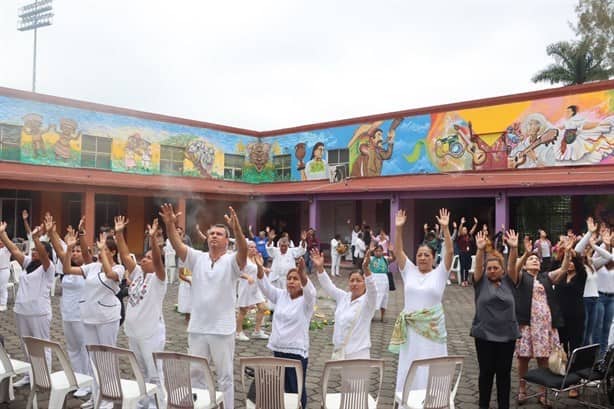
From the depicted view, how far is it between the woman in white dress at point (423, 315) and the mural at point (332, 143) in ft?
47.7

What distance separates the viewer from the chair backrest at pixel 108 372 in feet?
14.0

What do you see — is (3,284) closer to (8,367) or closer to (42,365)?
Result: (8,367)

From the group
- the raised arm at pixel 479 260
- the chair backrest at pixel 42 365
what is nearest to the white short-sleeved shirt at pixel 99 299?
the chair backrest at pixel 42 365

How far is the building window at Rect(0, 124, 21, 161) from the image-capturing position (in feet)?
63.6

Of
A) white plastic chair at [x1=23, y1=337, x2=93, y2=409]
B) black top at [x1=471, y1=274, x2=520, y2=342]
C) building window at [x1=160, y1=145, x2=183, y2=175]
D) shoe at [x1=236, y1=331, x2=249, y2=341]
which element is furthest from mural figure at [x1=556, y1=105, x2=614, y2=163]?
white plastic chair at [x1=23, y1=337, x2=93, y2=409]

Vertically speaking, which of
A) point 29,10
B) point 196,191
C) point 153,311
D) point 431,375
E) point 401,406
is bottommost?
point 401,406

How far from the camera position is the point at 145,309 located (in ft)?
16.4

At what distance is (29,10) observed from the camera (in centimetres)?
4588

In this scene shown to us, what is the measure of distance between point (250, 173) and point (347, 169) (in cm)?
609

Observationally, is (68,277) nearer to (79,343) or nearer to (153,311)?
(79,343)

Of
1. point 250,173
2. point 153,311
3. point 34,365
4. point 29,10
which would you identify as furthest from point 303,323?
point 29,10

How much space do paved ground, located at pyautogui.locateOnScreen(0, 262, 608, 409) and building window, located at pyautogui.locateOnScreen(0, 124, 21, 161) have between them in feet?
30.5

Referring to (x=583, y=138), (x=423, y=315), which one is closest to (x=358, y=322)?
(x=423, y=315)

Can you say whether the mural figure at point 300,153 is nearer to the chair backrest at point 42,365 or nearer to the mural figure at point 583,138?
the mural figure at point 583,138
